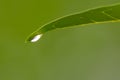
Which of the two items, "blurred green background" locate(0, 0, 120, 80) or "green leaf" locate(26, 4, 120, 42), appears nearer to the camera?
"green leaf" locate(26, 4, 120, 42)

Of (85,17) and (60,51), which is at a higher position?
(85,17)

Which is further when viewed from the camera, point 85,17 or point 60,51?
point 60,51

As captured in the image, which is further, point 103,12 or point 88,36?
point 88,36

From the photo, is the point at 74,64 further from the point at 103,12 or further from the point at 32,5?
the point at 103,12

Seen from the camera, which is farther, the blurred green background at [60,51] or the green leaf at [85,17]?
the blurred green background at [60,51]

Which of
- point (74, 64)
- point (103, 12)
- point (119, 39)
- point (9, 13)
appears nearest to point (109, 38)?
point (119, 39)

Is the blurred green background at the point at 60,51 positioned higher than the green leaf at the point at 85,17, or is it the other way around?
the green leaf at the point at 85,17

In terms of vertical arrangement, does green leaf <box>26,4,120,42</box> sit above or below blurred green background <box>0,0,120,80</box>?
above

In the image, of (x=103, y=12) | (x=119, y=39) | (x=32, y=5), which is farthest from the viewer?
(x=32, y=5)
